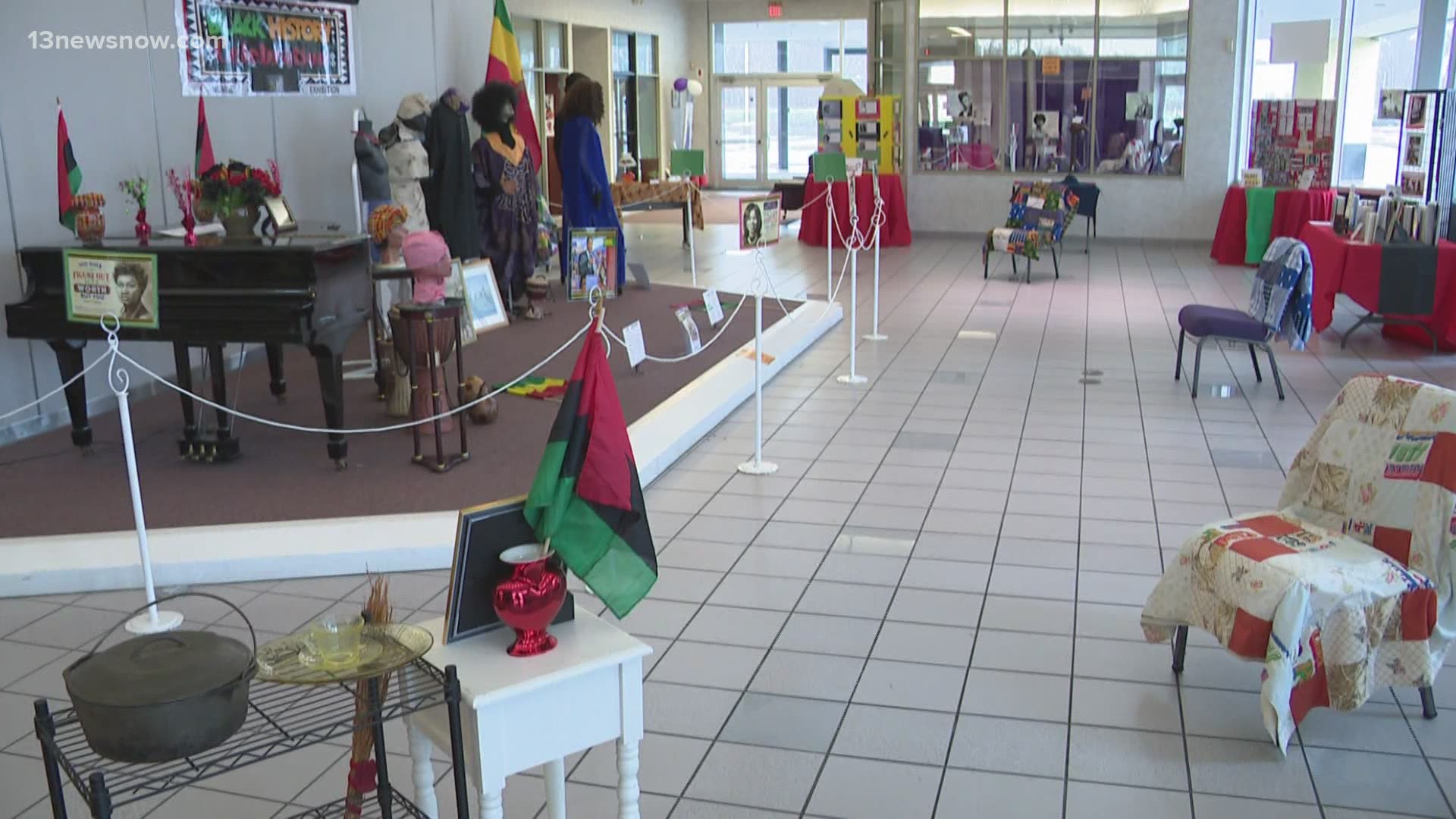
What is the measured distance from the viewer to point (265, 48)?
25.4ft

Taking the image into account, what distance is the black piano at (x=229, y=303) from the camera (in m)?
5.01

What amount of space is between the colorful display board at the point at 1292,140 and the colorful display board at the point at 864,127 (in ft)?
12.8

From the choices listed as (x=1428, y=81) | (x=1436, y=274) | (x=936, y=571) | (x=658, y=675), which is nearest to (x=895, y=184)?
(x=1428, y=81)

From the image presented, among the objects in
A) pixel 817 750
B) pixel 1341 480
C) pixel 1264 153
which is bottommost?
pixel 817 750

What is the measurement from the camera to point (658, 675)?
11.8 feet

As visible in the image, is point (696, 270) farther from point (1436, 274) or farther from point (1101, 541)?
point (1101, 541)

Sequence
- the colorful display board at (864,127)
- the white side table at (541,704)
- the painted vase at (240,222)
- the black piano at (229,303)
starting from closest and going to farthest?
the white side table at (541,704) → the black piano at (229,303) → the painted vase at (240,222) → the colorful display board at (864,127)

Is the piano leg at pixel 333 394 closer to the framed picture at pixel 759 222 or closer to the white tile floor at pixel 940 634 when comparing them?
the white tile floor at pixel 940 634

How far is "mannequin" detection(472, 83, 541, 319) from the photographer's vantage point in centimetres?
873

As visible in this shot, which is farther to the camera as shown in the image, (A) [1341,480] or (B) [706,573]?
(B) [706,573]

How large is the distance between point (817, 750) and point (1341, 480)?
166 centimetres

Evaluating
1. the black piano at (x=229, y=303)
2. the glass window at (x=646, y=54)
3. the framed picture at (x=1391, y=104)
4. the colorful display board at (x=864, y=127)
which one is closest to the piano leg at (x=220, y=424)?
the black piano at (x=229, y=303)

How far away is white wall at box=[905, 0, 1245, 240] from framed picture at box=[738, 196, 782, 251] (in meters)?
7.63

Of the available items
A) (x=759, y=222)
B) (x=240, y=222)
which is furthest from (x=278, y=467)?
(x=759, y=222)
